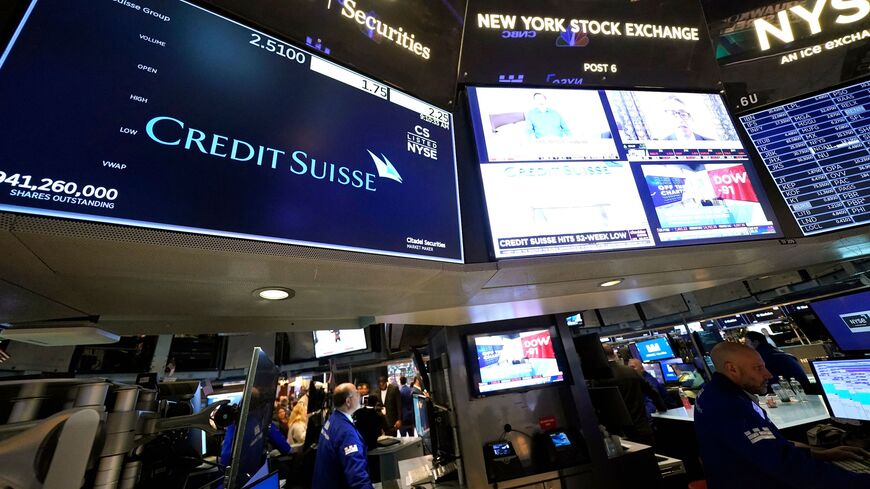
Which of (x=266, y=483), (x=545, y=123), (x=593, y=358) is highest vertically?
(x=545, y=123)

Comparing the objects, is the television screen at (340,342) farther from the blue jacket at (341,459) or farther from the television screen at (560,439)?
the television screen at (560,439)

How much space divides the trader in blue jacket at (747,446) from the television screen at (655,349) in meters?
7.23

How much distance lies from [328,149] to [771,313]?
10.8 metres

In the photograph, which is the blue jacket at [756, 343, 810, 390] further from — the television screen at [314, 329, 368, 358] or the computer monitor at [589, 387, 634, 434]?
the television screen at [314, 329, 368, 358]

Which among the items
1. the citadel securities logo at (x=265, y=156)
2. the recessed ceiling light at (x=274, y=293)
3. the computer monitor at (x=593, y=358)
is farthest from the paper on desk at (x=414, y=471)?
the citadel securities logo at (x=265, y=156)

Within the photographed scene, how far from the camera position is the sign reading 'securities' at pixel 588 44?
6.26 feet

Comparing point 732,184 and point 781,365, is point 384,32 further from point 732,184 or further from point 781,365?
point 781,365

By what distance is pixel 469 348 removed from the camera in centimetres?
309

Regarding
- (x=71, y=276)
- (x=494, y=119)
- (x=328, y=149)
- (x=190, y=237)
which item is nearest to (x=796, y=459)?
(x=494, y=119)

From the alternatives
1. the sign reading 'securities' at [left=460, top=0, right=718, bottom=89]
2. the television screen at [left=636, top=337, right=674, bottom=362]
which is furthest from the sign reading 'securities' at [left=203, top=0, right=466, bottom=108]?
the television screen at [left=636, top=337, right=674, bottom=362]

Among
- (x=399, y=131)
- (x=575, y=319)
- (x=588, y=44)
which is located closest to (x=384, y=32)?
(x=399, y=131)

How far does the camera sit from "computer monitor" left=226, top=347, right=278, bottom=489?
1.36m

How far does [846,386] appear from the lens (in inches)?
90.9

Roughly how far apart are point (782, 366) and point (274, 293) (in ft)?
19.0
